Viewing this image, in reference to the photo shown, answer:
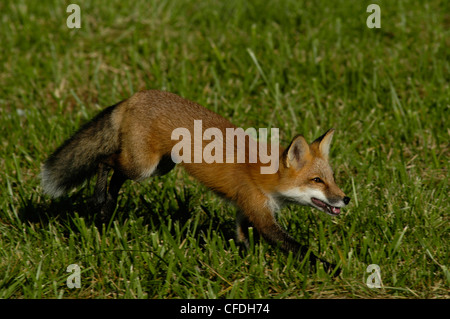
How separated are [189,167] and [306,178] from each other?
0.99 metres

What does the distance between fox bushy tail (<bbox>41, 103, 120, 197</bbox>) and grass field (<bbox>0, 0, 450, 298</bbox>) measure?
304 millimetres

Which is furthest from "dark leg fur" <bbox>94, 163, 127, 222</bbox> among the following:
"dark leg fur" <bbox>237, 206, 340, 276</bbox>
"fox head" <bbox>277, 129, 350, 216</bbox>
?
"fox head" <bbox>277, 129, 350, 216</bbox>

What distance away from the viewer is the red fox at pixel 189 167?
15.3 feet

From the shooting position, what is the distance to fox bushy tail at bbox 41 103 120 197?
17.1 ft

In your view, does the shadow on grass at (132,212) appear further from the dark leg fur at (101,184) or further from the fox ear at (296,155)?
the fox ear at (296,155)

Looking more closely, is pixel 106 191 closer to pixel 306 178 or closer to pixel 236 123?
pixel 306 178

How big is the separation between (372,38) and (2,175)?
507 centimetres

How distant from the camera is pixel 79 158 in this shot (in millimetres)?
5309

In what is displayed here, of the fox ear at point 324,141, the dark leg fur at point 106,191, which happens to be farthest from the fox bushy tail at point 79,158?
the fox ear at point 324,141

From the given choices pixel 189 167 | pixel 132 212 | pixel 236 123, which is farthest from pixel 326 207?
pixel 236 123

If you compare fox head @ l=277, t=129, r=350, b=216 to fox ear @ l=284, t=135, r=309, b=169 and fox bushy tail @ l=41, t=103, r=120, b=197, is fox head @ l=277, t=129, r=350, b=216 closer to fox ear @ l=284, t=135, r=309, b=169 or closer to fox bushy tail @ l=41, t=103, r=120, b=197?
fox ear @ l=284, t=135, r=309, b=169

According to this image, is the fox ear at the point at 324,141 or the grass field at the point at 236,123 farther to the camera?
the fox ear at the point at 324,141

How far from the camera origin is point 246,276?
4.44 m

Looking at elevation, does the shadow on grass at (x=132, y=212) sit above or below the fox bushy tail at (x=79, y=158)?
below
